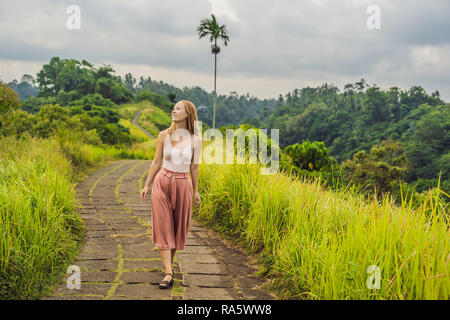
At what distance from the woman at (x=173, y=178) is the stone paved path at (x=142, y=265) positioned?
31cm

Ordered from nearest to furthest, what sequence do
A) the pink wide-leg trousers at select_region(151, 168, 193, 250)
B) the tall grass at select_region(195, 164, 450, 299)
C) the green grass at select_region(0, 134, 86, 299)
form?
the tall grass at select_region(195, 164, 450, 299)
the green grass at select_region(0, 134, 86, 299)
the pink wide-leg trousers at select_region(151, 168, 193, 250)

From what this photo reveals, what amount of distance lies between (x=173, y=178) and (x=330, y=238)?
55.8 inches

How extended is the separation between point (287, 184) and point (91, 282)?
8.20 ft

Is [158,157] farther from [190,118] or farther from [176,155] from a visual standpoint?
[190,118]

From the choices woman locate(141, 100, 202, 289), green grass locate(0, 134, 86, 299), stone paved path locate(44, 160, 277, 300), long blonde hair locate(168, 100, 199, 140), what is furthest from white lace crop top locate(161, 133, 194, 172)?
green grass locate(0, 134, 86, 299)

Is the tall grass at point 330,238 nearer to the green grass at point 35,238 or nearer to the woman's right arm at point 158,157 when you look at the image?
the woman's right arm at point 158,157

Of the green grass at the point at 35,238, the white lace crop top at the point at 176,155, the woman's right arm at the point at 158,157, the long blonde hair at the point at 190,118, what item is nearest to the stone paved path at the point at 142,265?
the green grass at the point at 35,238

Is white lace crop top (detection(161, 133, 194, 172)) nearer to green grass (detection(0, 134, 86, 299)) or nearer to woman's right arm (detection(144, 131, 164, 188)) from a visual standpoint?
woman's right arm (detection(144, 131, 164, 188))

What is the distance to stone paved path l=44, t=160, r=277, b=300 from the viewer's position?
2996 millimetres

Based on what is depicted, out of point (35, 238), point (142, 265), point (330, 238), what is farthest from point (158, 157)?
point (330, 238)

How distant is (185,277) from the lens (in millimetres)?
3352

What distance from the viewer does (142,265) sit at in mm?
3537

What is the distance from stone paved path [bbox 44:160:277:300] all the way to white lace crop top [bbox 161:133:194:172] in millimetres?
1016

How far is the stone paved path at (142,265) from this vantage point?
300cm
